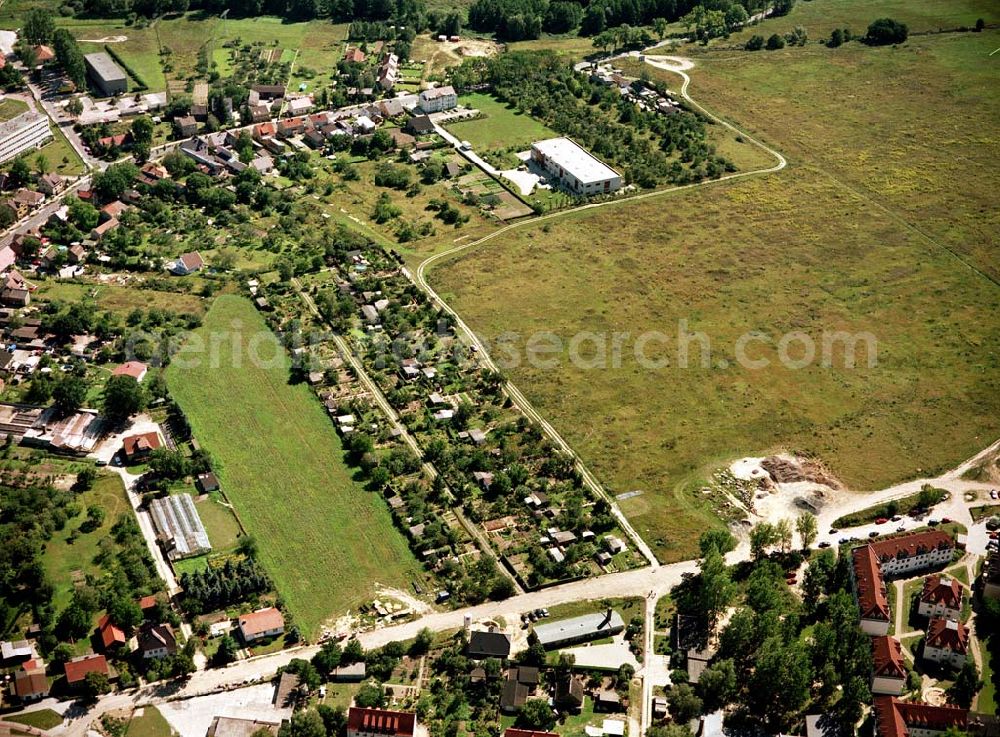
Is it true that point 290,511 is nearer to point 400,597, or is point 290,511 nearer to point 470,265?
point 400,597

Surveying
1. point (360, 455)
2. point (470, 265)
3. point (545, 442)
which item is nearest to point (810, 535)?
point (545, 442)

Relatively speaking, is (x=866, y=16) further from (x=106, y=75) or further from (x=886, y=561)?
(x=886, y=561)

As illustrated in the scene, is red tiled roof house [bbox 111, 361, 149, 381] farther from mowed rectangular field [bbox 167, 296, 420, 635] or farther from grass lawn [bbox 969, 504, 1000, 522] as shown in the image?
grass lawn [bbox 969, 504, 1000, 522]

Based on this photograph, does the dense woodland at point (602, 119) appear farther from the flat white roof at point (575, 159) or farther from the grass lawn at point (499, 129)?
the flat white roof at point (575, 159)

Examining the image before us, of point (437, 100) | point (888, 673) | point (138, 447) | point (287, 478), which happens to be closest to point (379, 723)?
point (287, 478)

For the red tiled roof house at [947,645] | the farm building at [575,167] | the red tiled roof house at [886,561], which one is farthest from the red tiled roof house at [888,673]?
the farm building at [575,167]

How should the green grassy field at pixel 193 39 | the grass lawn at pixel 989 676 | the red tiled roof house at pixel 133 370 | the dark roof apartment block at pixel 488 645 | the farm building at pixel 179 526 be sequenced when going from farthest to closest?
the green grassy field at pixel 193 39 → the red tiled roof house at pixel 133 370 → the farm building at pixel 179 526 → the dark roof apartment block at pixel 488 645 → the grass lawn at pixel 989 676
